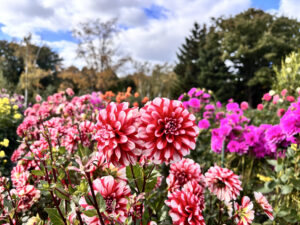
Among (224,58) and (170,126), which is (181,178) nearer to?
(170,126)

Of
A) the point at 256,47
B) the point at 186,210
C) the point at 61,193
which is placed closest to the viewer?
the point at 61,193

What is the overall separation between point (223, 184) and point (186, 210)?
262 mm

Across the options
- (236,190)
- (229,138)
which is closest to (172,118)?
(236,190)

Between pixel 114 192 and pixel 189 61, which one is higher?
pixel 189 61

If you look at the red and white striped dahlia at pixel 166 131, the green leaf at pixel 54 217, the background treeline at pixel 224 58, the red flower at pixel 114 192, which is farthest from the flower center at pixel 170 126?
the background treeline at pixel 224 58

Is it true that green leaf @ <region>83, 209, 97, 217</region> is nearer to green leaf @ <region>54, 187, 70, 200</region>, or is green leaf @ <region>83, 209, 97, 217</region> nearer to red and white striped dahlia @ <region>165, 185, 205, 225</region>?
green leaf @ <region>54, 187, 70, 200</region>

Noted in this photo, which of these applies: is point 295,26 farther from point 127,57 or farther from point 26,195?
point 26,195

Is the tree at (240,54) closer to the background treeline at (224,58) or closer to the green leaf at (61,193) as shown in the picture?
the background treeline at (224,58)

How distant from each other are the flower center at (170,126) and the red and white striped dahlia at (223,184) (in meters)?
0.46

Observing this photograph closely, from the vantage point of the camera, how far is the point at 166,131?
2.27ft

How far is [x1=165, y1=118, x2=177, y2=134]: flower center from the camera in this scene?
27.2 inches

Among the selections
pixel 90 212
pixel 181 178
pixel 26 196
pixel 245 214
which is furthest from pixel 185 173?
pixel 26 196

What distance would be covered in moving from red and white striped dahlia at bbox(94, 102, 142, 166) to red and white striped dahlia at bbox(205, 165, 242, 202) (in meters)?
0.52

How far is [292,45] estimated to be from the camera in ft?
64.9
